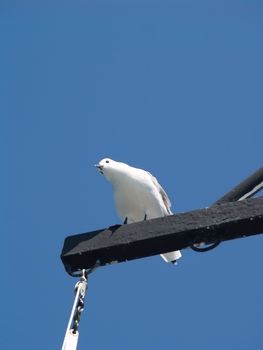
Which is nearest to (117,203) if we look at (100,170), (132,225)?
(100,170)

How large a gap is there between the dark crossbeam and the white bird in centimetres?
300

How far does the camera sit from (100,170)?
632 centimetres

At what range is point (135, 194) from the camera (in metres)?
5.77

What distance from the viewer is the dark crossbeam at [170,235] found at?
2613 mm

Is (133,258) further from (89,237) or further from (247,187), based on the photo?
(247,187)

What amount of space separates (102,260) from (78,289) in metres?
0.16

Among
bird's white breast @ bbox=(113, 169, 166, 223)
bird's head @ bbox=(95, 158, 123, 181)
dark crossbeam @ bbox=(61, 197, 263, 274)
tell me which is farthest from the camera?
bird's head @ bbox=(95, 158, 123, 181)

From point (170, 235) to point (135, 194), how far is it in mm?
3139

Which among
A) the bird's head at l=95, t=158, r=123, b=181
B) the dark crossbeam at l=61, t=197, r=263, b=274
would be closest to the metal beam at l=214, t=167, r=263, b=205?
the dark crossbeam at l=61, t=197, r=263, b=274

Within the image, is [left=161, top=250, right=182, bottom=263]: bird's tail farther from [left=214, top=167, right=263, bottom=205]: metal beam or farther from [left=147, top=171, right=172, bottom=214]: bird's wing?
[left=214, top=167, right=263, bottom=205]: metal beam

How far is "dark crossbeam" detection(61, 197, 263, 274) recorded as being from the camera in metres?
2.61

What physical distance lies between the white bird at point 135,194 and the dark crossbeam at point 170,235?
3.00 m

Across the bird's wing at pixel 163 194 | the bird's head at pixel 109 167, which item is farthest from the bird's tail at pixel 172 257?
the bird's head at pixel 109 167

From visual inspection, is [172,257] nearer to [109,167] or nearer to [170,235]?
[109,167]
